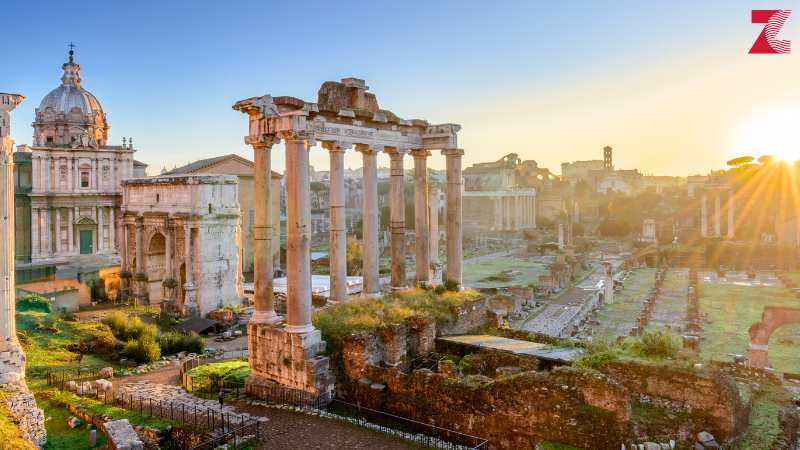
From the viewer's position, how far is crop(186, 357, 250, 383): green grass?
13453 mm

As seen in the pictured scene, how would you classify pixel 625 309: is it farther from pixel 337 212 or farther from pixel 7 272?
pixel 7 272

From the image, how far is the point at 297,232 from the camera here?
458 inches

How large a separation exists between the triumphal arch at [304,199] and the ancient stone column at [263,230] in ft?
0.07

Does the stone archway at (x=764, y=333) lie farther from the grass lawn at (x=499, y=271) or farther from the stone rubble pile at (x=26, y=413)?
the grass lawn at (x=499, y=271)

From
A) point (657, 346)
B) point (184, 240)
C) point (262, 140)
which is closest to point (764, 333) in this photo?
point (657, 346)

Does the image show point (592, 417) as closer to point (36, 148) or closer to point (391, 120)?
point (391, 120)

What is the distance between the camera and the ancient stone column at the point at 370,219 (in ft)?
46.5

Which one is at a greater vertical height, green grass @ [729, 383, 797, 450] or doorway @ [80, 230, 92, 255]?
doorway @ [80, 230, 92, 255]

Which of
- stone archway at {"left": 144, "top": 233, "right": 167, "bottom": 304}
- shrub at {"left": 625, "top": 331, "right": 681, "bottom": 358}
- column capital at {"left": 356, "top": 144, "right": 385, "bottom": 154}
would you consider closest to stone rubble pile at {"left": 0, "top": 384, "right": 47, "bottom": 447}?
column capital at {"left": 356, "top": 144, "right": 385, "bottom": 154}

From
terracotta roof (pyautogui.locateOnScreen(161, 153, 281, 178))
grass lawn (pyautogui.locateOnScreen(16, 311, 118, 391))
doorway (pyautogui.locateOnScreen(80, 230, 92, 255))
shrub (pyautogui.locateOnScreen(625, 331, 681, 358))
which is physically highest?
terracotta roof (pyautogui.locateOnScreen(161, 153, 281, 178))

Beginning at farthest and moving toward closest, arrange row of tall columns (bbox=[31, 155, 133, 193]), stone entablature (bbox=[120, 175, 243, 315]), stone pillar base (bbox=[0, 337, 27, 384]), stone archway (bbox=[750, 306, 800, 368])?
row of tall columns (bbox=[31, 155, 133, 193]) → stone entablature (bbox=[120, 175, 243, 315]) → stone archway (bbox=[750, 306, 800, 368]) → stone pillar base (bbox=[0, 337, 27, 384])

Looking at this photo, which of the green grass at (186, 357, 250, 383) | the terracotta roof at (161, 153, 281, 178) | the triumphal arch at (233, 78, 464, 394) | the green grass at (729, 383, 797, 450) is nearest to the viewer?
the green grass at (729, 383, 797, 450)

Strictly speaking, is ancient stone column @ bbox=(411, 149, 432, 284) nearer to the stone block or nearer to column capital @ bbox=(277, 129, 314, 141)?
column capital @ bbox=(277, 129, 314, 141)

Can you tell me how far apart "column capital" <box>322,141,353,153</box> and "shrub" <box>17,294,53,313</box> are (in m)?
18.5
